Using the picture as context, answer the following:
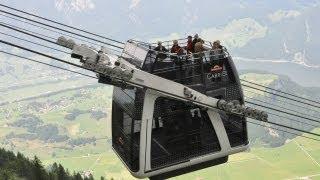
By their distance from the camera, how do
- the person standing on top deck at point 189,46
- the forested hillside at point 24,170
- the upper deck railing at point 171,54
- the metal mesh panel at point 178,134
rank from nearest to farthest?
the upper deck railing at point 171,54
the metal mesh panel at point 178,134
the person standing on top deck at point 189,46
the forested hillside at point 24,170

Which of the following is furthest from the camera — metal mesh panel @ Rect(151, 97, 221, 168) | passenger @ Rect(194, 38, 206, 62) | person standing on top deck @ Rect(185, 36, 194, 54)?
person standing on top deck @ Rect(185, 36, 194, 54)

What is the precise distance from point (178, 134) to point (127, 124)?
1645 millimetres

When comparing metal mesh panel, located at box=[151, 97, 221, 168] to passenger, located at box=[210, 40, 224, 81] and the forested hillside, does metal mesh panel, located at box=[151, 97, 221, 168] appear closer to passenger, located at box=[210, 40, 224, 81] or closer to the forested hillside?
passenger, located at box=[210, 40, 224, 81]

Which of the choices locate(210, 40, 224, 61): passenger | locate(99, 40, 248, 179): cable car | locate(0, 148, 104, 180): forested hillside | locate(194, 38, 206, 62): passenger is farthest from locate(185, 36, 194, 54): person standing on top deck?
locate(0, 148, 104, 180): forested hillside

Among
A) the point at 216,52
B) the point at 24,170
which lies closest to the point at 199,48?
the point at 216,52

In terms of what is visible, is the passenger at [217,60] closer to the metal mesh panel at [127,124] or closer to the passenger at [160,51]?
the passenger at [160,51]

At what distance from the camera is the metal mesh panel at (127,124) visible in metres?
16.2

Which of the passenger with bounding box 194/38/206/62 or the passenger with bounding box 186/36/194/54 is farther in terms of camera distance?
the passenger with bounding box 186/36/194/54

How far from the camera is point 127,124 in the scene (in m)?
17.0

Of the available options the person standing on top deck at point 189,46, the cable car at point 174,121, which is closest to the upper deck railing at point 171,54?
the cable car at point 174,121

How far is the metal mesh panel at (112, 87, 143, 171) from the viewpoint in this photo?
1622cm

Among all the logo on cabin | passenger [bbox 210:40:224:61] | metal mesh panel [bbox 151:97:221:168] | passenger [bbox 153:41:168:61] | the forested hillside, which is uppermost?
passenger [bbox 153:41:168:61]

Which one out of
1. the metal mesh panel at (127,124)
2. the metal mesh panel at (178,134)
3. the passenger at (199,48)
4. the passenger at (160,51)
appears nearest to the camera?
the metal mesh panel at (127,124)

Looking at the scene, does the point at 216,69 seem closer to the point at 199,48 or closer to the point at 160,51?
the point at 199,48
